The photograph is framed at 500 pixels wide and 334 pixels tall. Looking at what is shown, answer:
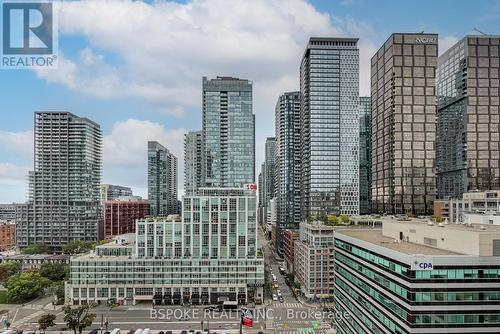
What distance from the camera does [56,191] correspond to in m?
192

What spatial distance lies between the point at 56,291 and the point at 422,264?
363 ft

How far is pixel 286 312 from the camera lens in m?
101

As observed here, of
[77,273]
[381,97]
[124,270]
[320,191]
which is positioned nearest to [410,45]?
[381,97]

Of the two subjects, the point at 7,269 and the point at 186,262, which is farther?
the point at 7,269

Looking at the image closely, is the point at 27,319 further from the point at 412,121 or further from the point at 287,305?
the point at 412,121

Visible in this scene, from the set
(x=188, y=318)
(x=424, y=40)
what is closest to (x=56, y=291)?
(x=188, y=318)

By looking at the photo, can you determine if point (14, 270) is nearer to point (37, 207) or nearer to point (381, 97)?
point (37, 207)

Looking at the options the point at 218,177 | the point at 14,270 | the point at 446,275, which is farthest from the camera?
the point at 218,177

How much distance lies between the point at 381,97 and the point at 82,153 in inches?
6130

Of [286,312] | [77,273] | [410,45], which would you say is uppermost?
[410,45]

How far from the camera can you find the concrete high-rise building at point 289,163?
185250mm

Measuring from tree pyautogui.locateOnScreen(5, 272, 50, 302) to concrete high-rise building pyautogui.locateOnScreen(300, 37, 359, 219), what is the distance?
10839 cm

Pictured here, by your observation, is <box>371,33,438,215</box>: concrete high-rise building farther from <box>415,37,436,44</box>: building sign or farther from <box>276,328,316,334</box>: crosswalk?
<box>276,328,316,334</box>: crosswalk

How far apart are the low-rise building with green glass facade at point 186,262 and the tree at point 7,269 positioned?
146ft
